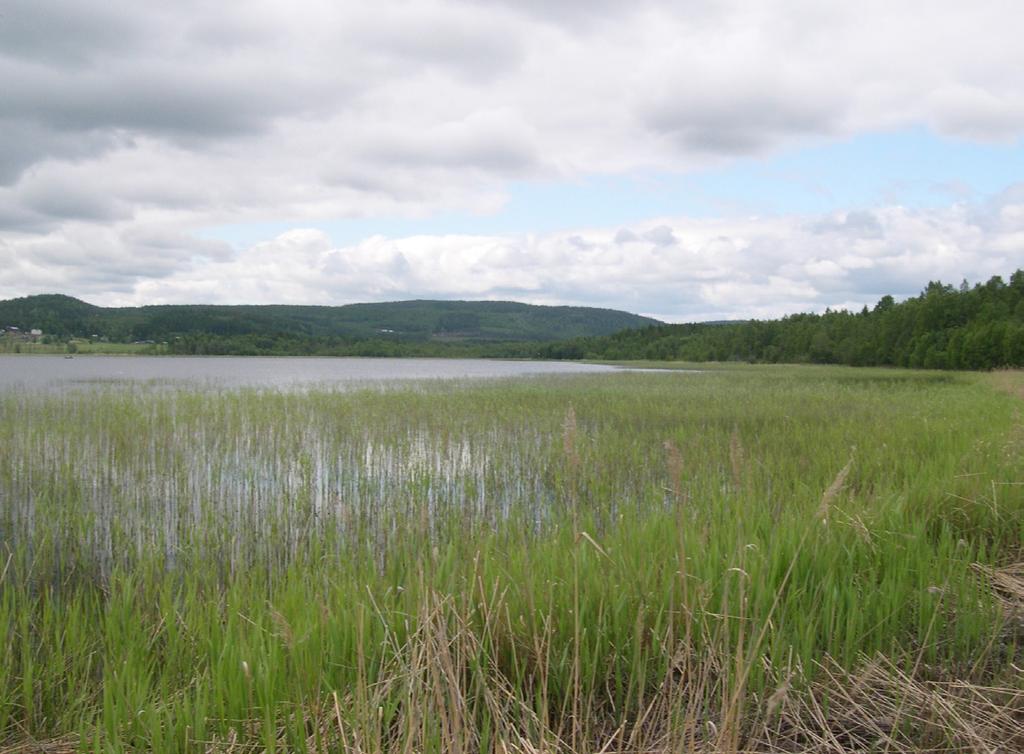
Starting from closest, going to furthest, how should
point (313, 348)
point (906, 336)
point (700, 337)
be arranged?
point (906, 336) → point (700, 337) → point (313, 348)

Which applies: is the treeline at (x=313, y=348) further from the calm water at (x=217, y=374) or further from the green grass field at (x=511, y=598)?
the green grass field at (x=511, y=598)

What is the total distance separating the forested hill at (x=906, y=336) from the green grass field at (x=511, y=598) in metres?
54.9

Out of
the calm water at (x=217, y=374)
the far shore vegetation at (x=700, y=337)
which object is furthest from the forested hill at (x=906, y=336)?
the calm water at (x=217, y=374)

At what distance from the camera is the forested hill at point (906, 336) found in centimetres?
5572

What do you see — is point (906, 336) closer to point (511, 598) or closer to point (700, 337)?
point (700, 337)

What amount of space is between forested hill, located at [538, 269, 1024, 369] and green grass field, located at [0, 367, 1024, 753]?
5486 centimetres

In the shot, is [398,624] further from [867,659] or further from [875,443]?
A: [875,443]

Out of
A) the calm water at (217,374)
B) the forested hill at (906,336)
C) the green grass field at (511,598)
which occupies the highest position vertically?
the forested hill at (906,336)

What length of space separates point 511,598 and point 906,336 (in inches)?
3092

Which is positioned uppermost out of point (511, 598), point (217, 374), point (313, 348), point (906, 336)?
point (906, 336)

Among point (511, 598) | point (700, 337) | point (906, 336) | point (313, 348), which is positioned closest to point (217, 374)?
point (511, 598)

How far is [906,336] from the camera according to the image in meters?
68.9

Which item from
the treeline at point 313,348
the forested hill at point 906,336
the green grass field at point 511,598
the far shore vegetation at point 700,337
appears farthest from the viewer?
the treeline at point 313,348

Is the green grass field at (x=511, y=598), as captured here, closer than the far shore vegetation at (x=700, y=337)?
Yes
